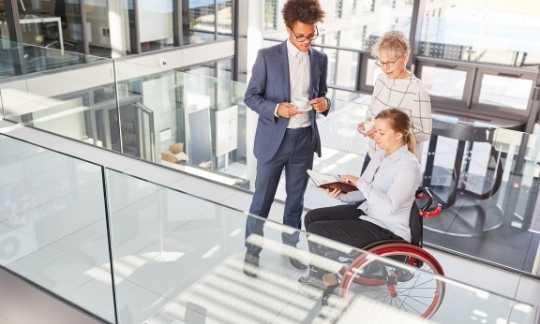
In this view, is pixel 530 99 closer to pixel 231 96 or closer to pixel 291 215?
pixel 231 96

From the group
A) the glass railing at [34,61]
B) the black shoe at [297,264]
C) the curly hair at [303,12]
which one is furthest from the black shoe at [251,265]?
the glass railing at [34,61]

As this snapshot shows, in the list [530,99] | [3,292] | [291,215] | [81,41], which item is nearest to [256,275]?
[291,215]

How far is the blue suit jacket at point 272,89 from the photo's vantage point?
2.60 metres

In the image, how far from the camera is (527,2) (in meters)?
5.49

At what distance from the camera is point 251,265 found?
2221mm

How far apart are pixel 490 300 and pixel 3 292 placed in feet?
9.10

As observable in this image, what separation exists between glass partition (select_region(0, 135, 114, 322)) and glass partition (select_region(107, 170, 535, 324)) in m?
0.17

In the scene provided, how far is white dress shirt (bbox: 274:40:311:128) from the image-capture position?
103 inches

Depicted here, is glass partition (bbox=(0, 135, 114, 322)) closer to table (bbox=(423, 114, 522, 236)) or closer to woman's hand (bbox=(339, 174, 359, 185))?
woman's hand (bbox=(339, 174, 359, 185))

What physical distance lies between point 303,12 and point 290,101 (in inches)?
18.7

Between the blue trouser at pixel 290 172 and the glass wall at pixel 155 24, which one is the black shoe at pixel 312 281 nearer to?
the blue trouser at pixel 290 172

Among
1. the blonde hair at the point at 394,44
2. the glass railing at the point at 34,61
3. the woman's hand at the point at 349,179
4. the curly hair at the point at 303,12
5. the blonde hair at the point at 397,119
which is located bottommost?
the woman's hand at the point at 349,179

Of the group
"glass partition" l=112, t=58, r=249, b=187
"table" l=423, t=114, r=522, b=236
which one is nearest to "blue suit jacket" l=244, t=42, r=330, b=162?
"table" l=423, t=114, r=522, b=236

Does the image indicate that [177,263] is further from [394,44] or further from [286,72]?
[394,44]
